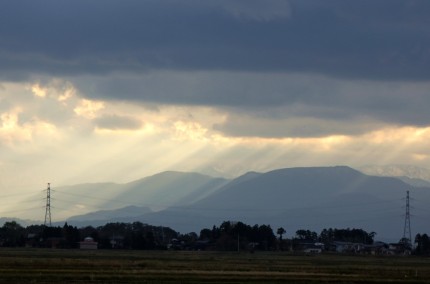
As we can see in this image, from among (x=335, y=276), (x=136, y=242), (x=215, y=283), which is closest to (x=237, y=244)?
(x=136, y=242)

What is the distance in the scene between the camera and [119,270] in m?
75.1

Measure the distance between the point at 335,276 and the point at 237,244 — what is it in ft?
397

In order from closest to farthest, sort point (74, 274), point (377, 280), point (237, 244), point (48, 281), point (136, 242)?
point (48, 281), point (74, 274), point (377, 280), point (136, 242), point (237, 244)

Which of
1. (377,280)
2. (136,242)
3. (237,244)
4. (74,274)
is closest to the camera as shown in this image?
(74,274)

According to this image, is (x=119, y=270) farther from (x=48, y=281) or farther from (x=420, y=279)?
(x=420, y=279)

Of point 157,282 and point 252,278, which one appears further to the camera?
point 252,278

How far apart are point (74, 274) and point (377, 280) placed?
22.2 metres

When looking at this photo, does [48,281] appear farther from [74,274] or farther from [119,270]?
[119,270]

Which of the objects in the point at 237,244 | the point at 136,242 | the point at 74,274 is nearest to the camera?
the point at 74,274

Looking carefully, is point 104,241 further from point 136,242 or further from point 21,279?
point 21,279

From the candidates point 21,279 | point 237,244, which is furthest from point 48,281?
point 237,244

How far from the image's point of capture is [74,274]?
67875 mm

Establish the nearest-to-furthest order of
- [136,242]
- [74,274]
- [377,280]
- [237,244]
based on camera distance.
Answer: [74,274]
[377,280]
[136,242]
[237,244]

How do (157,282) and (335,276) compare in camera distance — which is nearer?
(157,282)
